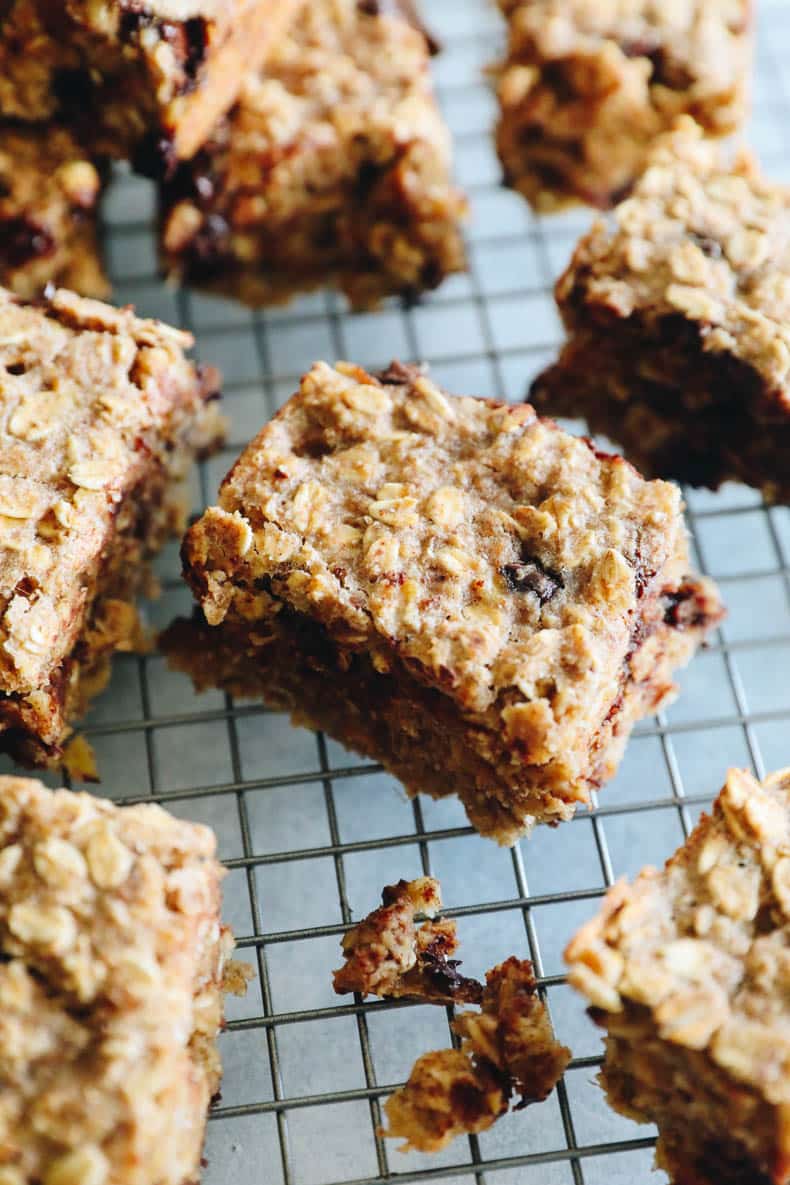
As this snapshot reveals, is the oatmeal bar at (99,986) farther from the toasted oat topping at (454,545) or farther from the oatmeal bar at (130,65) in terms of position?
the oatmeal bar at (130,65)

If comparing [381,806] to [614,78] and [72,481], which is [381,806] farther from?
[614,78]

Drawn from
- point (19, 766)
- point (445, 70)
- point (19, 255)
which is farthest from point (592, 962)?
point (445, 70)

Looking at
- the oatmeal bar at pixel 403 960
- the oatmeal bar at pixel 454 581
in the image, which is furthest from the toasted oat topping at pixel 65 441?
the oatmeal bar at pixel 403 960

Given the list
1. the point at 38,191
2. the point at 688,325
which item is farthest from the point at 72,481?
the point at 688,325

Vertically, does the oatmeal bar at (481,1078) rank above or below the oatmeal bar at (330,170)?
below

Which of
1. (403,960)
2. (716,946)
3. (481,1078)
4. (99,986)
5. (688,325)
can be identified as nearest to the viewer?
(99,986)
